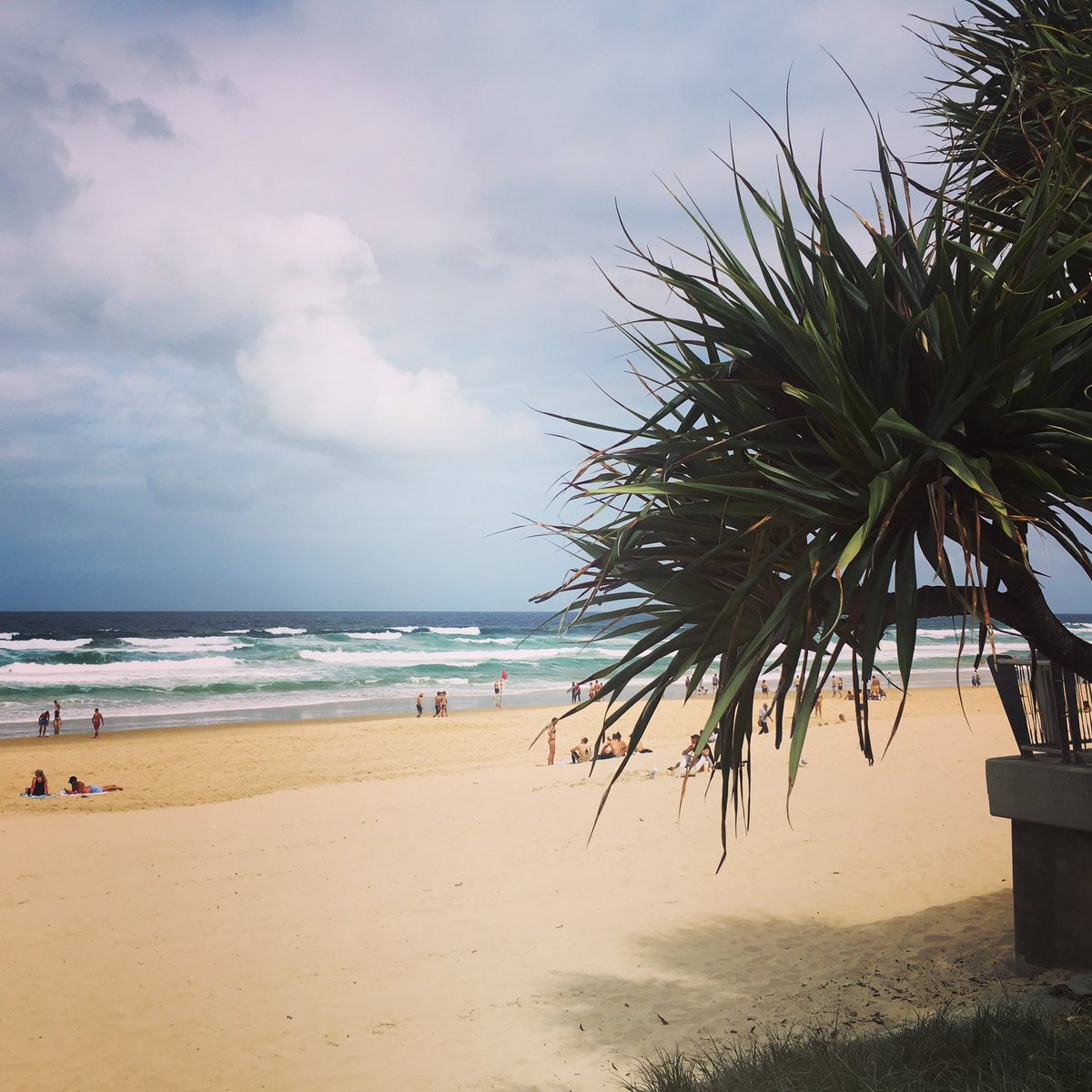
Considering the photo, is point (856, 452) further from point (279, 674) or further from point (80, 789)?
point (279, 674)

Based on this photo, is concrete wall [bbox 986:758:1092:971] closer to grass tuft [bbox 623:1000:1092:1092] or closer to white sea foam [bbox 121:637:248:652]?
grass tuft [bbox 623:1000:1092:1092]

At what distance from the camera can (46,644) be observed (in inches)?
2217

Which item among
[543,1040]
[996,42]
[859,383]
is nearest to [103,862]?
[543,1040]

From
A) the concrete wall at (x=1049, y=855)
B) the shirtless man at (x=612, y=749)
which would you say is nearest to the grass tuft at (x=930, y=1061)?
the concrete wall at (x=1049, y=855)

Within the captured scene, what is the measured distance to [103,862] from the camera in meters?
10.8

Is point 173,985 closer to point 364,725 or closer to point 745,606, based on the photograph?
point 745,606

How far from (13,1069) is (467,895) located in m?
3.99

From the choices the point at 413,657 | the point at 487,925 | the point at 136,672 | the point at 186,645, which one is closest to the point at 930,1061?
the point at 487,925

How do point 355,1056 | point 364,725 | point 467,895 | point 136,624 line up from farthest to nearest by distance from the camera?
point 136,624, point 364,725, point 467,895, point 355,1056

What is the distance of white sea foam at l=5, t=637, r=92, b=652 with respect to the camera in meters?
53.3

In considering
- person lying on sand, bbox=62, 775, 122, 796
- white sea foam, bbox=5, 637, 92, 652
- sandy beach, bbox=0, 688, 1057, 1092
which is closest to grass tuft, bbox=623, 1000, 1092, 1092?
sandy beach, bbox=0, 688, 1057, 1092

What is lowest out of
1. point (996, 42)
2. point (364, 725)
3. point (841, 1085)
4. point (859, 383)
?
point (364, 725)

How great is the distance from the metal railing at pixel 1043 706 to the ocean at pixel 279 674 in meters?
13.2

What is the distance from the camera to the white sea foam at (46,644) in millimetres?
53344
